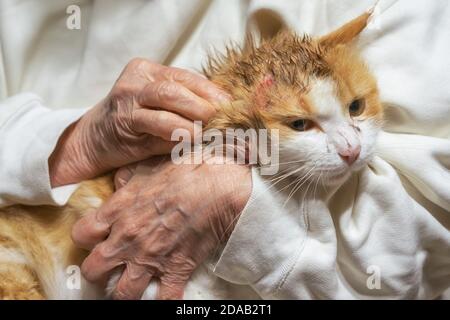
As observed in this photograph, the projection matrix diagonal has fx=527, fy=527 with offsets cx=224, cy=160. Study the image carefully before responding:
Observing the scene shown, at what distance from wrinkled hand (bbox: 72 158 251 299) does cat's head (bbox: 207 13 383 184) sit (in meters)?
0.12

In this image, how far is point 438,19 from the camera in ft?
3.83

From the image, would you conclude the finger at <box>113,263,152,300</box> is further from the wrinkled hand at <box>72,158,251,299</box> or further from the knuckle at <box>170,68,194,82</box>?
the knuckle at <box>170,68,194,82</box>

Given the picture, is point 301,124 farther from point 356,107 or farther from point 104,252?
point 104,252

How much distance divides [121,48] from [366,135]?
65 centimetres

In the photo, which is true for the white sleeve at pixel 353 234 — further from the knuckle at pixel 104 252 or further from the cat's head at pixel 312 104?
the knuckle at pixel 104 252

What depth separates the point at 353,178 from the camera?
114 cm

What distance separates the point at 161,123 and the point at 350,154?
0.38 metres

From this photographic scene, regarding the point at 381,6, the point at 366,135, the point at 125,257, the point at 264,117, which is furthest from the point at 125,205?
the point at 381,6

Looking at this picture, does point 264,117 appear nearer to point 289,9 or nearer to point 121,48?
point 289,9

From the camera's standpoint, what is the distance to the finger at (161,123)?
107 cm

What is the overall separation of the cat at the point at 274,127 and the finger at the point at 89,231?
0.05m

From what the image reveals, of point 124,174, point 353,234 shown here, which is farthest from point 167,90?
point 353,234

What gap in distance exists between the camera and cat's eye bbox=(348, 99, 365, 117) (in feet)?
3.61

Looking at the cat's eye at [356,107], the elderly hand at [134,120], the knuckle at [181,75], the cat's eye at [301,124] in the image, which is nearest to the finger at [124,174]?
the elderly hand at [134,120]
